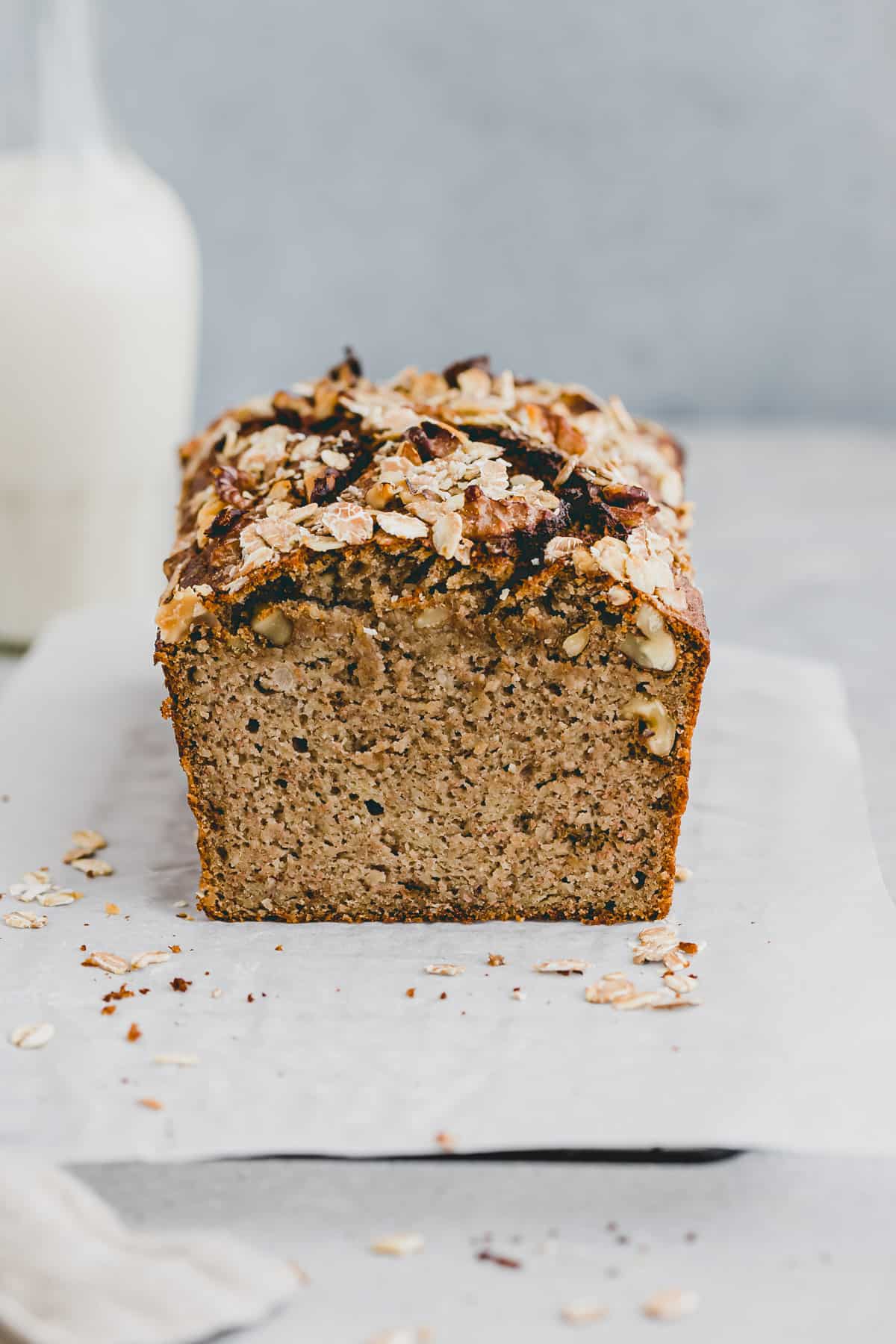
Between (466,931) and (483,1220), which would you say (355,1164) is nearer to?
(483,1220)

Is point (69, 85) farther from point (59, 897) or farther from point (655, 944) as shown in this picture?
point (655, 944)

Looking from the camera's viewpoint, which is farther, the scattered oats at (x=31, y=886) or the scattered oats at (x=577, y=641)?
the scattered oats at (x=31, y=886)

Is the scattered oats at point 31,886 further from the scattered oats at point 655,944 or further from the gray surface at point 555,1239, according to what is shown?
the scattered oats at point 655,944

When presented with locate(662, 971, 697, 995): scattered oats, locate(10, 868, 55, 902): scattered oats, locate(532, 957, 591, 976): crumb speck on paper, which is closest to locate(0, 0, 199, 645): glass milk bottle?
locate(10, 868, 55, 902): scattered oats

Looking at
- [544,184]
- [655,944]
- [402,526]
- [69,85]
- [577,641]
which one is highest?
[69,85]

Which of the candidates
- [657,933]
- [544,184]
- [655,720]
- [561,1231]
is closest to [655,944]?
[657,933]

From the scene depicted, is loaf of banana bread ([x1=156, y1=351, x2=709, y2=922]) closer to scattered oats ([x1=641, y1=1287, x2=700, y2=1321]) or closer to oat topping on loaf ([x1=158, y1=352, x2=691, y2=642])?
oat topping on loaf ([x1=158, y1=352, x2=691, y2=642])

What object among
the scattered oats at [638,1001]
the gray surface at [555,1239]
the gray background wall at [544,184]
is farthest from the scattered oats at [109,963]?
the gray background wall at [544,184]

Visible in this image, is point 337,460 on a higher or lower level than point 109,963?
higher
